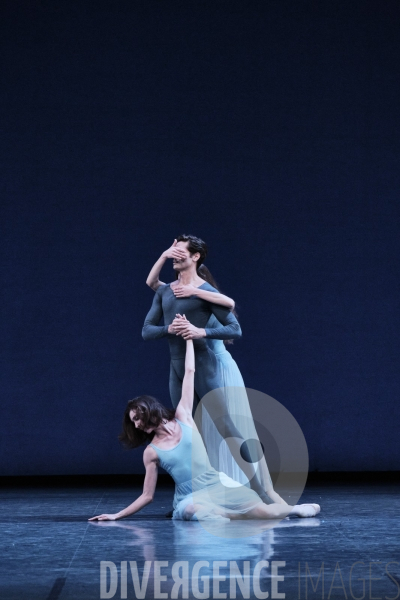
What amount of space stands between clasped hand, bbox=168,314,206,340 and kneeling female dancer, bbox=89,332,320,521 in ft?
0.16

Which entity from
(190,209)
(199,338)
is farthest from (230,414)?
(190,209)

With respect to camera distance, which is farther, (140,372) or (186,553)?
(140,372)

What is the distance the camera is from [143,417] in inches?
125

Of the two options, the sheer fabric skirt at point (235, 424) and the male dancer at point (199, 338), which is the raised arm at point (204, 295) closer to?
the male dancer at point (199, 338)

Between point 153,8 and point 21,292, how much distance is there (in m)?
2.07

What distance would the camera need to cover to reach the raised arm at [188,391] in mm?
3295

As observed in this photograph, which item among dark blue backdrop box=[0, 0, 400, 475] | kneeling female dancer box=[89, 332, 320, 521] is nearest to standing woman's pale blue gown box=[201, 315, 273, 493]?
kneeling female dancer box=[89, 332, 320, 521]

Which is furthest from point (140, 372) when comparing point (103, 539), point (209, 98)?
point (103, 539)

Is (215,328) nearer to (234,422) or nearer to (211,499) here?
(234,422)

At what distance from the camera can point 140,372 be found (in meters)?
5.09

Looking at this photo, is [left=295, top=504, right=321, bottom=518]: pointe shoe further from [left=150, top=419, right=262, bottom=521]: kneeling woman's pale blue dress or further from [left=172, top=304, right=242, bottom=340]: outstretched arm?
[left=172, top=304, right=242, bottom=340]: outstretched arm

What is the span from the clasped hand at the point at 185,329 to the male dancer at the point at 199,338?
4 cm

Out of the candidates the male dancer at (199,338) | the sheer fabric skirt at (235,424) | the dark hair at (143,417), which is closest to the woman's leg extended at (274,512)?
the male dancer at (199,338)

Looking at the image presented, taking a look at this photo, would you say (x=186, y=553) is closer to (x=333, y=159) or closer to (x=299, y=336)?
(x=299, y=336)
